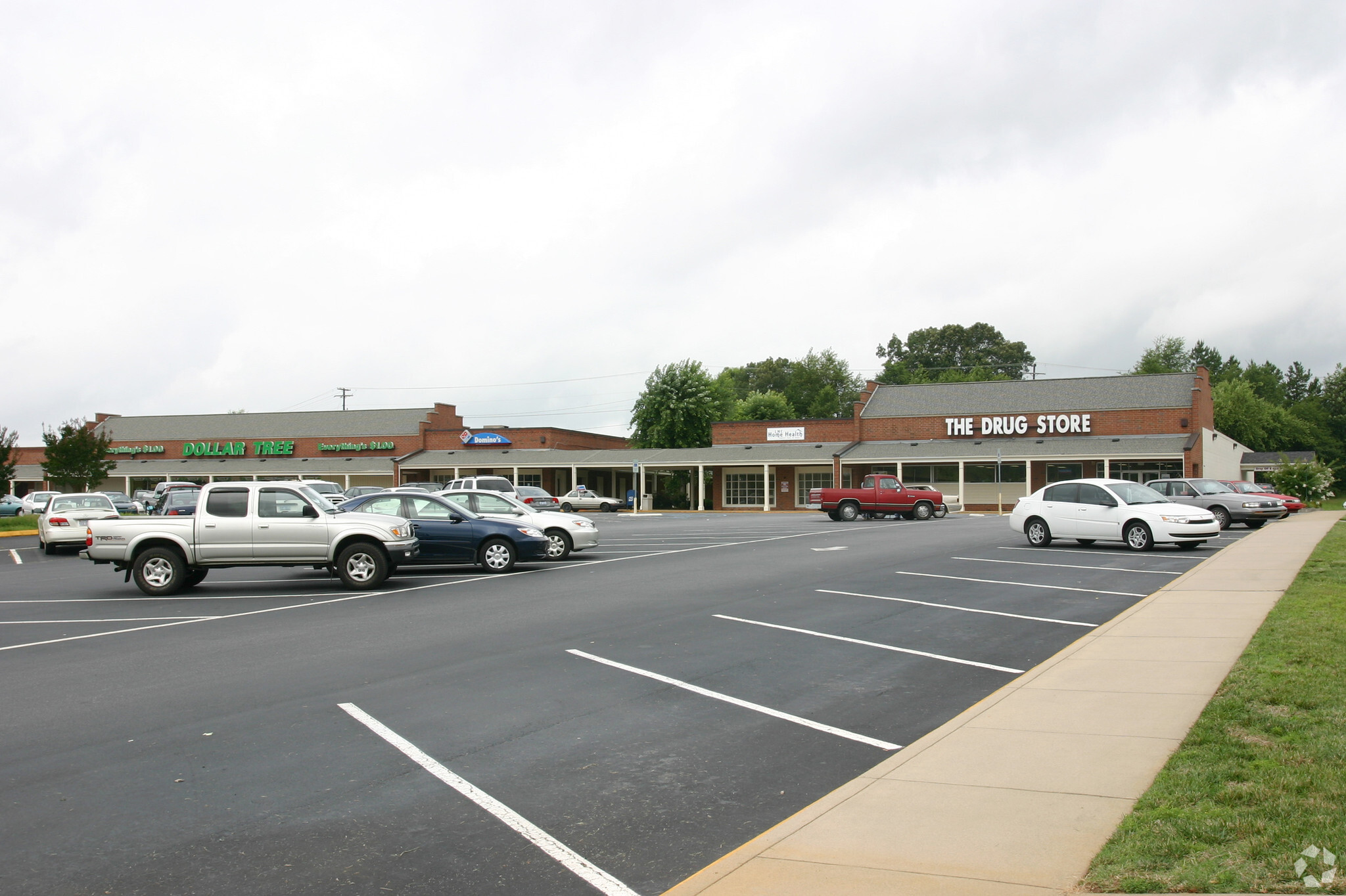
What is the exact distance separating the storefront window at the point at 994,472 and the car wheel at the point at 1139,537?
2916cm

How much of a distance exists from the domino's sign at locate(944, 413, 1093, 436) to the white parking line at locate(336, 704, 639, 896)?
49813 millimetres

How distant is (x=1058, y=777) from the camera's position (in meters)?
5.57

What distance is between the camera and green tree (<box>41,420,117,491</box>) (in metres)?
42.2

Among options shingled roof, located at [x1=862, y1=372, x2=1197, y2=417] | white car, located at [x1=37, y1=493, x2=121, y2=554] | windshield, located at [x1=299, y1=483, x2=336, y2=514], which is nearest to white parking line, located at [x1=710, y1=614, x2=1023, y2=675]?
windshield, located at [x1=299, y1=483, x2=336, y2=514]

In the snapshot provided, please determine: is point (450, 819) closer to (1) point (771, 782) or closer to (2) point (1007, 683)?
(1) point (771, 782)

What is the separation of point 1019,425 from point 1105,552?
33971 mm

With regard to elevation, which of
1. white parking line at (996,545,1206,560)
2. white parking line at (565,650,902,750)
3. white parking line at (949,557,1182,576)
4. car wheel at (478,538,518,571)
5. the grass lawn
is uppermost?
car wheel at (478,538,518,571)

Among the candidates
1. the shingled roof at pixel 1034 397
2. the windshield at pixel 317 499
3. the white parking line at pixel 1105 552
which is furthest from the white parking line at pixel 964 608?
the shingled roof at pixel 1034 397

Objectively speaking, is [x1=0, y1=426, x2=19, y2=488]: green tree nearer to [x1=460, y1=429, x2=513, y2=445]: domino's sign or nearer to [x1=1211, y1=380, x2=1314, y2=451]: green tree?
[x1=460, y1=429, x2=513, y2=445]: domino's sign

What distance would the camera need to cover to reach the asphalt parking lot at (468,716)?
4.77 m

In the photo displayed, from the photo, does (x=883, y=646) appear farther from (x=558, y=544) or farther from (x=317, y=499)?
(x=558, y=544)

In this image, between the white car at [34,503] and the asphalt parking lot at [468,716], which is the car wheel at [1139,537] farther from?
the white car at [34,503]

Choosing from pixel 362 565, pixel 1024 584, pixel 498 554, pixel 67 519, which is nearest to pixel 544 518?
pixel 498 554

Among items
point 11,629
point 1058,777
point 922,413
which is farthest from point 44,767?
point 922,413
